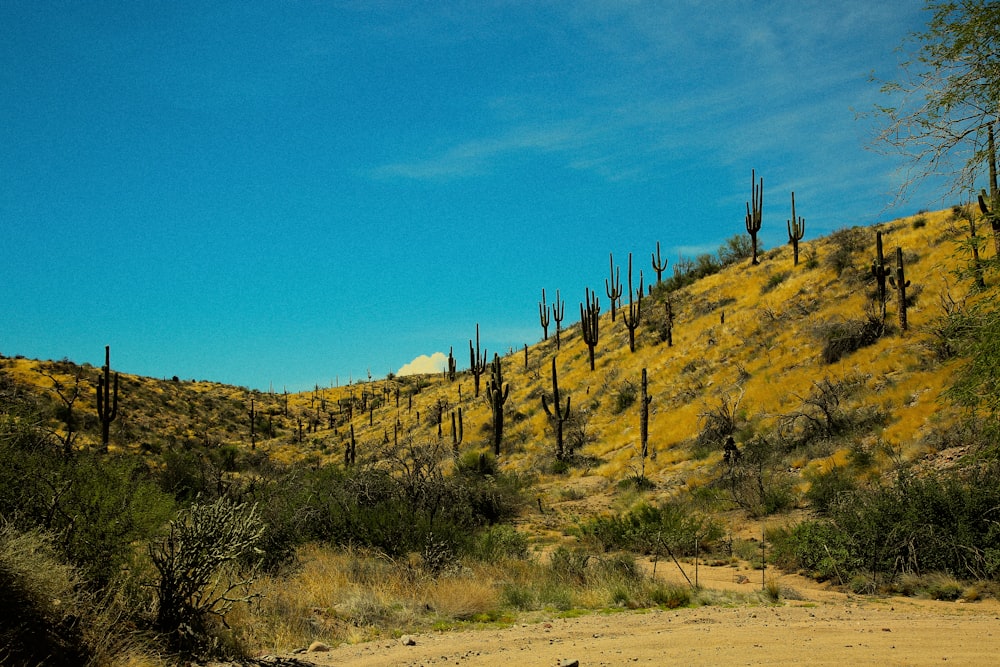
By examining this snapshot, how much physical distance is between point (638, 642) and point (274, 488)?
8.10 m

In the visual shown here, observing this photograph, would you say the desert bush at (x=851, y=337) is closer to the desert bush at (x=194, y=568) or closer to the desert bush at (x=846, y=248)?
the desert bush at (x=846, y=248)

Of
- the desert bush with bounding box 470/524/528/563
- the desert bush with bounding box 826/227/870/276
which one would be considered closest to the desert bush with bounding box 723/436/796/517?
the desert bush with bounding box 470/524/528/563

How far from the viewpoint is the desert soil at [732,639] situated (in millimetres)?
6332

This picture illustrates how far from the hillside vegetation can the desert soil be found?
88cm

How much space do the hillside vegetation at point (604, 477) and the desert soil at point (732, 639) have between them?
34.8 inches

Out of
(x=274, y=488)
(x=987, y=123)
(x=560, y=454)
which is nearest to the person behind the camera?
(x=987, y=123)

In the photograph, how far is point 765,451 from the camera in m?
22.1

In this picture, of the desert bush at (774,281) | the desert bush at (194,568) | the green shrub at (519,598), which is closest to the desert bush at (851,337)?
the desert bush at (774,281)

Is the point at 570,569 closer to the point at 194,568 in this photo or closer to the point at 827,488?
the point at 194,568

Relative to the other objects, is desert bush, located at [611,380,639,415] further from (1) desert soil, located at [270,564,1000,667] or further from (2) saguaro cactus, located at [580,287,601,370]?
(1) desert soil, located at [270,564,1000,667]

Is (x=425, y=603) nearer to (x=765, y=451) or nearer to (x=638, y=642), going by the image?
Result: (x=638, y=642)

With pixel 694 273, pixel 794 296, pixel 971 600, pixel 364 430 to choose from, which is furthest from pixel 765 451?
pixel 364 430

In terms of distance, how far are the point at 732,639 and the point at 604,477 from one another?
2004cm

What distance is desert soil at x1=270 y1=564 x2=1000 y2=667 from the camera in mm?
6332
